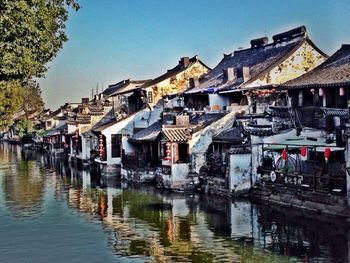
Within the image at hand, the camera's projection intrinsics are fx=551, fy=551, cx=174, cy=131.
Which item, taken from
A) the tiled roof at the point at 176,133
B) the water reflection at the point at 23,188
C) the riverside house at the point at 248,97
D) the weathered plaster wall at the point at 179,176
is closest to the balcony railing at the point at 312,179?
the riverside house at the point at 248,97

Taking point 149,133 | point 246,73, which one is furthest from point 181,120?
point 246,73

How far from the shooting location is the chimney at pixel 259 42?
147 ft

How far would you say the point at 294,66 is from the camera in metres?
38.2

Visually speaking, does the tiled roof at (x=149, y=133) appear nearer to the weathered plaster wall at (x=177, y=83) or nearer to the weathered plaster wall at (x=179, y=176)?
the weathered plaster wall at (x=179, y=176)

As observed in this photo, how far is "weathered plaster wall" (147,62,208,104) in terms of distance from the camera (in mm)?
47787

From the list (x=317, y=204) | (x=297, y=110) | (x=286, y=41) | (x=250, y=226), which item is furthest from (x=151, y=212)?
(x=286, y=41)

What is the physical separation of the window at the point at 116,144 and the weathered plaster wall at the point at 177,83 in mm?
4888

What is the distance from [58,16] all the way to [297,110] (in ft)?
54.1

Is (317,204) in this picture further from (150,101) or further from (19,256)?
(150,101)

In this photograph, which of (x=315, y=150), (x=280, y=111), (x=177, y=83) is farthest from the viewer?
(x=177, y=83)

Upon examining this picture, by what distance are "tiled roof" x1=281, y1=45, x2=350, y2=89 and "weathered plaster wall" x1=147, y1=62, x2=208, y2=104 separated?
1735cm

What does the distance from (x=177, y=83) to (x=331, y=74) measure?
20.8 meters

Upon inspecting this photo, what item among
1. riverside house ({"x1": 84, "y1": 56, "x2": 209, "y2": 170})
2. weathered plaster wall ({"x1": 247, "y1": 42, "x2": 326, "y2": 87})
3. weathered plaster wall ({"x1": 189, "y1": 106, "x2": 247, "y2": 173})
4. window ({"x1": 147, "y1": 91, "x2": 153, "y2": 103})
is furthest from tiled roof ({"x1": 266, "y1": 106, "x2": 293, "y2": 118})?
window ({"x1": 147, "y1": 91, "x2": 153, "y2": 103})

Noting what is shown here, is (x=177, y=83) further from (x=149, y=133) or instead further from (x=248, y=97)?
(x=248, y=97)
